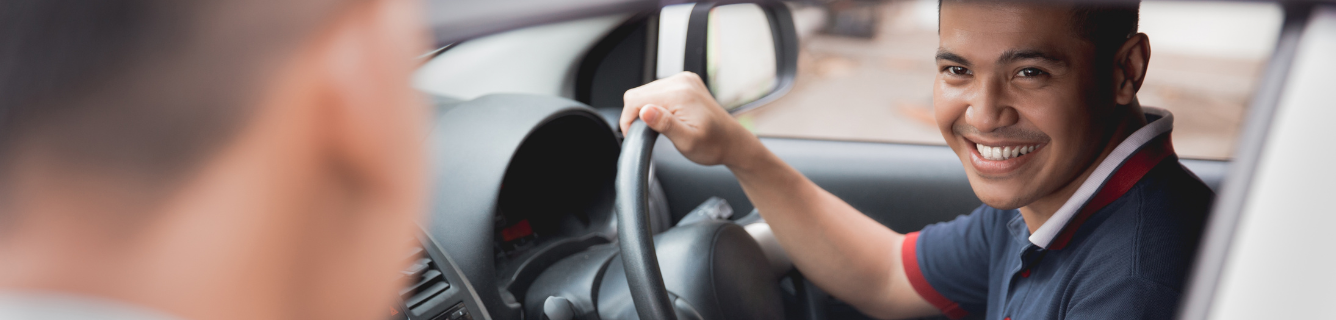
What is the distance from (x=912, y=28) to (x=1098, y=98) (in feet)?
32.2

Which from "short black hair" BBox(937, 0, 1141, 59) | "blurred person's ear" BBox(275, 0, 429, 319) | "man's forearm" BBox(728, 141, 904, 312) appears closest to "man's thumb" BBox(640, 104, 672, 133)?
"man's forearm" BBox(728, 141, 904, 312)

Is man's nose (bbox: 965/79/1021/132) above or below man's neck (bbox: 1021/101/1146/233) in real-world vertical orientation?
above

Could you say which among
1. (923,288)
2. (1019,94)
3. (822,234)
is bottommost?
(923,288)

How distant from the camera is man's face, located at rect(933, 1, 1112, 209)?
1.22 m

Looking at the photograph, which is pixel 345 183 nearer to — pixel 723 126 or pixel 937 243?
pixel 723 126

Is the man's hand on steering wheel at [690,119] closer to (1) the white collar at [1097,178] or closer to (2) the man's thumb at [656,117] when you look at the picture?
(2) the man's thumb at [656,117]

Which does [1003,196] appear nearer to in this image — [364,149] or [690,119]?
[690,119]

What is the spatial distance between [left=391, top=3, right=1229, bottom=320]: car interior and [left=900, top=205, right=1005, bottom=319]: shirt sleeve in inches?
9.7

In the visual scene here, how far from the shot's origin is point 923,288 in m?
1.76

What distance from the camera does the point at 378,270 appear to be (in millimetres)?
424

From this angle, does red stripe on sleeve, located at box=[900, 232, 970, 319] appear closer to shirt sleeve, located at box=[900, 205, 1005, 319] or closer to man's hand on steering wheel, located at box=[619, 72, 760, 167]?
shirt sleeve, located at box=[900, 205, 1005, 319]

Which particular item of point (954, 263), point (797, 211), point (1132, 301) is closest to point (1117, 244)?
point (1132, 301)

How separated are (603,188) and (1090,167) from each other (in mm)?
982

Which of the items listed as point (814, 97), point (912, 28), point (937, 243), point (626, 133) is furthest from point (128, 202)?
point (912, 28)
